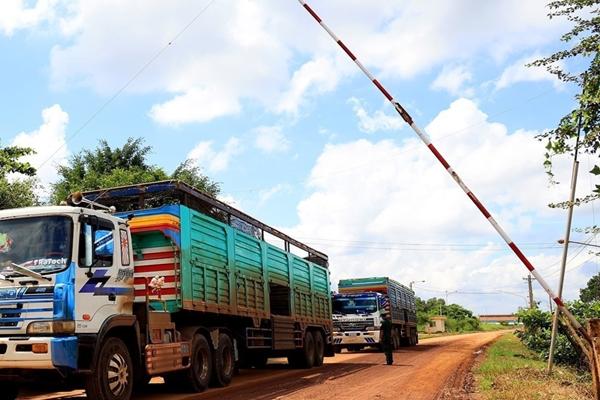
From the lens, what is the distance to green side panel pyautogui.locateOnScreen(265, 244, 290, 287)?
15.0 meters

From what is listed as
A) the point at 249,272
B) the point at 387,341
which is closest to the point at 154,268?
the point at 249,272

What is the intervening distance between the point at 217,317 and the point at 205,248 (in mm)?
1694

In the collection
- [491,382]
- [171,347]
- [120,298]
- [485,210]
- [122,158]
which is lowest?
[491,382]

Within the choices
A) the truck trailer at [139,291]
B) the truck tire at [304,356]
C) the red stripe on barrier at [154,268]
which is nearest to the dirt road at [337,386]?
the truck trailer at [139,291]

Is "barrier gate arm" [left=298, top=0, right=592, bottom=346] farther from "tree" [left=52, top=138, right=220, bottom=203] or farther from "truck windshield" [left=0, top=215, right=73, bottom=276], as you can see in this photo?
"tree" [left=52, top=138, right=220, bottom=203]

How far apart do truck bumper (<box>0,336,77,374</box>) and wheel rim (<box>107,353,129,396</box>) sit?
2.98ft

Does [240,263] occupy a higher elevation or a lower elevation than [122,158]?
lower

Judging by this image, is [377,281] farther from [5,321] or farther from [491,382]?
[5,321]

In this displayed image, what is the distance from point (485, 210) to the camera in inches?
274

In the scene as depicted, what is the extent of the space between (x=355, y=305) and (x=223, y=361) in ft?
46.7

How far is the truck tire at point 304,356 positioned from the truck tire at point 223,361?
4938 millimetres

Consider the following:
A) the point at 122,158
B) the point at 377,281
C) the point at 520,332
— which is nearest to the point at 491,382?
the point at 520,332

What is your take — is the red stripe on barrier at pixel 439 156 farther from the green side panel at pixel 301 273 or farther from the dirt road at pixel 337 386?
the green side panel at pixel 301 273

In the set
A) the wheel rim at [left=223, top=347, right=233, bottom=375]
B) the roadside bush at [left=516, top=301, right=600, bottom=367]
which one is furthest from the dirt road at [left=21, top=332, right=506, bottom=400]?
the roadside bush at [left=516, top=301, right=600, bottom=367]
